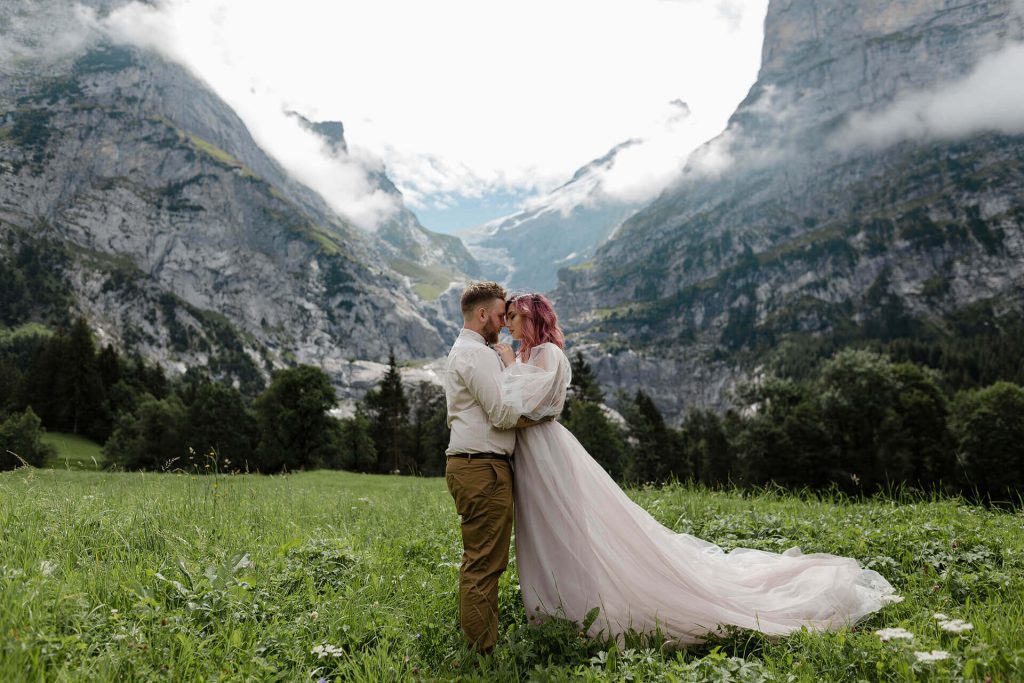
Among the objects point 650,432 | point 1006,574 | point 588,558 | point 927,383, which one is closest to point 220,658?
point 588,558

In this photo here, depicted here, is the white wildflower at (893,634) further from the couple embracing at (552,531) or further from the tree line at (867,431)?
the tree line at (867,431)

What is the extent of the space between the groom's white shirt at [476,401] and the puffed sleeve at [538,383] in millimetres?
135

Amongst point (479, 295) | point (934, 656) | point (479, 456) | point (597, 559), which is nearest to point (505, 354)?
point (479, 295)

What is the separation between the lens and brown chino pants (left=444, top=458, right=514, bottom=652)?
5.50m

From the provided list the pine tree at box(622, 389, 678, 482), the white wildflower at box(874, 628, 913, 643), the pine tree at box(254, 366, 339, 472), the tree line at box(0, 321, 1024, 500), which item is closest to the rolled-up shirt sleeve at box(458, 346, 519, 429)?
the white wildflower at box(874, 628, 913, 643)

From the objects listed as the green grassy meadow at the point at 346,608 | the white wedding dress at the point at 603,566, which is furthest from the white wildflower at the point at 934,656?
the white wedding dress at the point at 603,566

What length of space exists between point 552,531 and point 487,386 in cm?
190

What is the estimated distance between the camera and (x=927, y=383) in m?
60.2

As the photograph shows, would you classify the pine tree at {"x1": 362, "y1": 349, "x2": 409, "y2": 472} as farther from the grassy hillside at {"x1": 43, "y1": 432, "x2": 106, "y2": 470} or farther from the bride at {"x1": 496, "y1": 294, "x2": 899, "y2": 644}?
the bride at {"x1": 496, "y1": 294, "x2": 899, "y2": 644}

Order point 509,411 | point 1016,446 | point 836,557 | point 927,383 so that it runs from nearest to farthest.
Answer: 1. point 509,411
2. point 836,557
3. point 1016,446
4. point 927,383

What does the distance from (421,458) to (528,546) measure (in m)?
82.9

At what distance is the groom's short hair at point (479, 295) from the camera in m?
6.12

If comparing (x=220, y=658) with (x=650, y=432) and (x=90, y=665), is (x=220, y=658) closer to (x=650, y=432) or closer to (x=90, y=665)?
(x=90, y=665)

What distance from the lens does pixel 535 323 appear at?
6758mm
